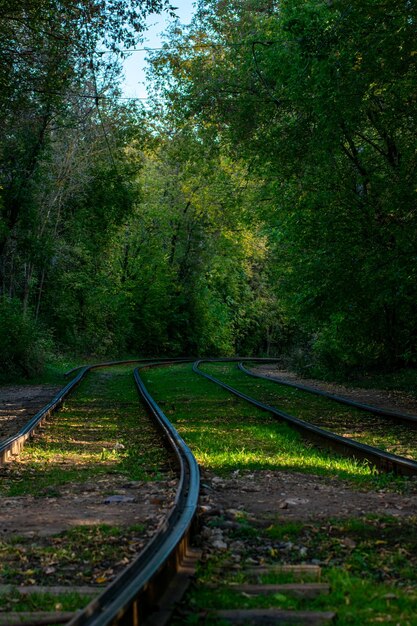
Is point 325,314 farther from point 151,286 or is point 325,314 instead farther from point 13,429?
point 151,286

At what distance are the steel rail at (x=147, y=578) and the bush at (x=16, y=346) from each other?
18.8 m

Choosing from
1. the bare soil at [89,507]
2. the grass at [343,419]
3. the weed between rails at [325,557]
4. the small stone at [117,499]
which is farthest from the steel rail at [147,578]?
the grass at [343,419]

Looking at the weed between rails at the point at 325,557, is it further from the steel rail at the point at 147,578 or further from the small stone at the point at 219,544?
the steel rail at the point at 147,578

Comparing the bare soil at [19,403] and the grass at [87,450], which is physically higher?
the bare soil at [19,403]

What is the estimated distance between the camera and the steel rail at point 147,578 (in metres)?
3.11

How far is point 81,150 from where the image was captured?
1308 inches

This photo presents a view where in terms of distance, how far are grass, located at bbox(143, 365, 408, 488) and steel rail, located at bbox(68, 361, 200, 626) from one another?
2.54m

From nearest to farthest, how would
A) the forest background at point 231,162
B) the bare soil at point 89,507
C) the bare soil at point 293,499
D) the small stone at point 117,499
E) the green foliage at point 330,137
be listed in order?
the bare soil at point 89,507 → the bare soil at point 293,499 → the small stone at point 117,499 → the green foliage at point 330,137 → the forest background at point 231,162

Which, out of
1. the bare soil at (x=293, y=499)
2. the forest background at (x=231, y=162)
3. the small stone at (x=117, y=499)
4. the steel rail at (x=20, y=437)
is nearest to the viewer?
the bare soil at (x=293, y=499)

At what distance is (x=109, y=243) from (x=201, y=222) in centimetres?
1302

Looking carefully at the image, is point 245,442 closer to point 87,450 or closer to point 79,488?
point 87,450

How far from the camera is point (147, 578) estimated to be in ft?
11.9

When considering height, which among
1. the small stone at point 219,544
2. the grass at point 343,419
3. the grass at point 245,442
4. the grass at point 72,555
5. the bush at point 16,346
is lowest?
the grass at point 343,419

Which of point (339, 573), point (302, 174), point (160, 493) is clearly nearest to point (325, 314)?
point (302, 174)
